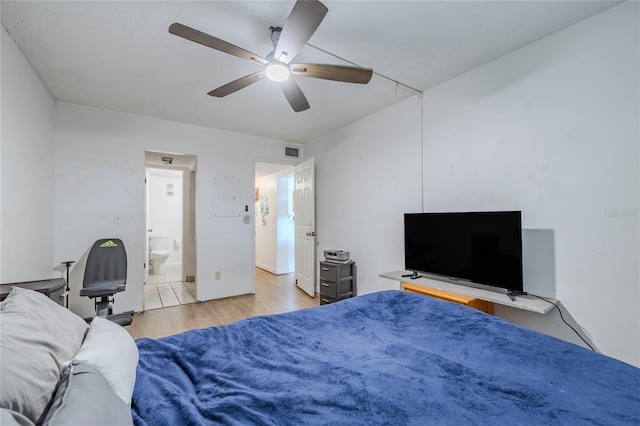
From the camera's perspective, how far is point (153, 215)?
6.54 meters

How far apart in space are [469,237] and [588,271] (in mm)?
761

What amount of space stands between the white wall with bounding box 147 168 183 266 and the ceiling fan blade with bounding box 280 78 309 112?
5.16m

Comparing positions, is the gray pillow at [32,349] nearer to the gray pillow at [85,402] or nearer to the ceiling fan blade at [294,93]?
the gray pillow at [85,402]

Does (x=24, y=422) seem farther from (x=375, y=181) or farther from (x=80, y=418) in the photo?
(x=375, y=181)

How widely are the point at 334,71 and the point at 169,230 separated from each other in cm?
632

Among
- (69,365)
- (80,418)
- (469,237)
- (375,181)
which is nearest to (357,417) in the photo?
(80,418)

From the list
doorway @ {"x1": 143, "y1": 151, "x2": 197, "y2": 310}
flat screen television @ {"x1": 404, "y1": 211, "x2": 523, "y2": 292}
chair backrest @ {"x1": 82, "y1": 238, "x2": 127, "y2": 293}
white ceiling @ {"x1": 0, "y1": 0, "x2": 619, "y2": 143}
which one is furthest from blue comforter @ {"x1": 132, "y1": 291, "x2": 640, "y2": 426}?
doorway @ {"x1": 143, "y1": 151, "x2": 197, "y2": 310}

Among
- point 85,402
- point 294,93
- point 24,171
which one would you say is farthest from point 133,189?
point 85,402

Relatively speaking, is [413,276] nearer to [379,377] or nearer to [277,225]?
[379,377]

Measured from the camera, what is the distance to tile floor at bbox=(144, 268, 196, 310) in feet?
13.0

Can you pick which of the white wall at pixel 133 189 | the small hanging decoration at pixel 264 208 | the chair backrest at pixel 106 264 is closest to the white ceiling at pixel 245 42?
the white wall at pixel 133 189

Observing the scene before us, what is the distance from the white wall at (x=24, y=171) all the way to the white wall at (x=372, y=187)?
3.29 meters

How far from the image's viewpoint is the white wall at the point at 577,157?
5.73ft

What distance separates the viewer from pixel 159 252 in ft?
18.8
